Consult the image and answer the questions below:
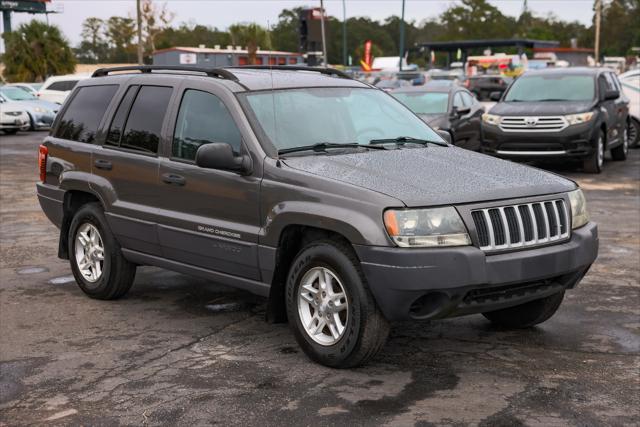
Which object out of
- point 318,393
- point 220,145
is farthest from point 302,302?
point 220,145

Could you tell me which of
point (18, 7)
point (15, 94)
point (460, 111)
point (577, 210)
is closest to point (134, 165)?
point (577, 210)

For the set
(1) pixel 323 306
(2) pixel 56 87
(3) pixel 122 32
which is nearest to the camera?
(1) pixel 323 306

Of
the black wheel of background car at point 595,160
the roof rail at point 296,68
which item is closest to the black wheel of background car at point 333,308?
the roof rail at point 296,68

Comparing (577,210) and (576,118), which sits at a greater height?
(577,210)

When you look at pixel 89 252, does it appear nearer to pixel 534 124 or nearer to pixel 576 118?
pixel 534 124

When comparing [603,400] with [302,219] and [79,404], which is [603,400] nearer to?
[302,219]

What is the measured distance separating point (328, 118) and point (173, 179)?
3.75 ft

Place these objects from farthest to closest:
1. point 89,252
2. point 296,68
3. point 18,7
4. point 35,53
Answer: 1. point 18,7
2. point 35,53
3. point 89,252
4. point 296,68

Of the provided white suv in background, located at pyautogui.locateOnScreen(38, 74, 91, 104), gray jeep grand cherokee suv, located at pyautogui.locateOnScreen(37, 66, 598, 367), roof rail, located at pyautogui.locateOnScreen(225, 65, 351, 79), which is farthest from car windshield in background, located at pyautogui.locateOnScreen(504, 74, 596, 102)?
white suv in background, located at pyautogui.locateOnScreen(38, 74, 91, 104)

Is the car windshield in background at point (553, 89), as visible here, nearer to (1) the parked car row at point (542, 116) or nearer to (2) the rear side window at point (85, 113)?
(1) the parked car row at point (542, 116)

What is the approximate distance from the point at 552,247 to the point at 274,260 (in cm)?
165

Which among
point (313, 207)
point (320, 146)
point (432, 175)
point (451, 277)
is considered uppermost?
point (320, 146)

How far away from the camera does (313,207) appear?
5551mm

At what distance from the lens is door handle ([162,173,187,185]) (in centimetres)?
654
